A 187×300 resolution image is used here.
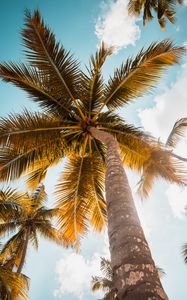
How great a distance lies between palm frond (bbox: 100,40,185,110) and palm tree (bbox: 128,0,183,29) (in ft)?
21.8

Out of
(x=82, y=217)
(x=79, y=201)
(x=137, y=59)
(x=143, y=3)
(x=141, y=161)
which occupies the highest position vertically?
(x=143, y=3)

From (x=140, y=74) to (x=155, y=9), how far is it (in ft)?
24.8

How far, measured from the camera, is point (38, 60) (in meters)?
7.22

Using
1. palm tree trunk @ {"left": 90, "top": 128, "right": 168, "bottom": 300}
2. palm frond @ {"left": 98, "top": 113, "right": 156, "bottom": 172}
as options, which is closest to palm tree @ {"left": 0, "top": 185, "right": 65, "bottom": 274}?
palm frond @ {"left": 98, "top": 113, "right": 156, "bottom": 172}

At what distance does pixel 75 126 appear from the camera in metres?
7.61

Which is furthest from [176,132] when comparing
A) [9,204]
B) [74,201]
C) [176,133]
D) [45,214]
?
[45,214]

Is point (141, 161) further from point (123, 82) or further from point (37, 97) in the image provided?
point (37, 97)

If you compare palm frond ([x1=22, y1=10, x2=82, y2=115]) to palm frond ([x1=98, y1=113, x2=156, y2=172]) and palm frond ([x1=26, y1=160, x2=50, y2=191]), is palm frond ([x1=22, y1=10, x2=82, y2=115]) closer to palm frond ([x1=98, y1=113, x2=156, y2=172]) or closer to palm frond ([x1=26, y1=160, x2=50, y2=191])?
palm frond ([x1=98, y1=113, x2=156, y2=172])

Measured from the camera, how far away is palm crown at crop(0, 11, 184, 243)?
700 centimetres

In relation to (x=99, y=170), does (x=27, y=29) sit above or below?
above

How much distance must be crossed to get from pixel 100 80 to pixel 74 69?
2.94 feet

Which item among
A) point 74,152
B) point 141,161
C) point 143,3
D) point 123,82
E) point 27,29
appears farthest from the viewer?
point 143,3

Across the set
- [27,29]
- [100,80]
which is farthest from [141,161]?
[27,29]

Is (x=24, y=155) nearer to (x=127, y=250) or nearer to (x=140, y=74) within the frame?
(x=140, y=74)
